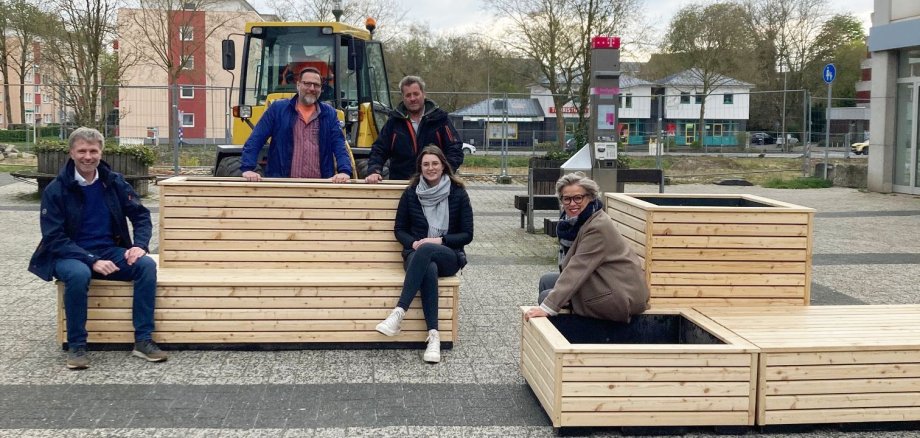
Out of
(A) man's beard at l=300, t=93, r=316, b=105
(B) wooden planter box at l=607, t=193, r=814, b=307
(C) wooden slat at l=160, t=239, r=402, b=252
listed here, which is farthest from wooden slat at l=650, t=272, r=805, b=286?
(A) man's beard at l=300, t=93, r=316, b=105

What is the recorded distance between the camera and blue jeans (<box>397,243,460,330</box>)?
244 inches

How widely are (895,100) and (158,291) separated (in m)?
18.5

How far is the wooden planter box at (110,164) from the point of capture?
1661cm

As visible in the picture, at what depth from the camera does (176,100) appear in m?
22.2

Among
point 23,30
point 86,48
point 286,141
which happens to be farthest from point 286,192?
point 23,30

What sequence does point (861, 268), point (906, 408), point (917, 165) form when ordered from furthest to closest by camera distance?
point (917, 165), point (861, 268), point (906, 408)

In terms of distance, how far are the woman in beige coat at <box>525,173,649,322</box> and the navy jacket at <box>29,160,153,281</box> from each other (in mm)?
2767

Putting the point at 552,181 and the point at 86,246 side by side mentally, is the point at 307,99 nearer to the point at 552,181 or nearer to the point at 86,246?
the point at 86,246

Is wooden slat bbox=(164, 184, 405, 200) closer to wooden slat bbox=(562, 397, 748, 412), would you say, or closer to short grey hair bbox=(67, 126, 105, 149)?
short grey hair bbox=(67, 126, 105, 149)

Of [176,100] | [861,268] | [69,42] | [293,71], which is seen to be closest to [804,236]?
[861,268]

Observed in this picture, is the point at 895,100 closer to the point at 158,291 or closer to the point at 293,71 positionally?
the point at 293,71

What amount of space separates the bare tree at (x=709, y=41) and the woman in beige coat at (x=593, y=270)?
47.7 metres

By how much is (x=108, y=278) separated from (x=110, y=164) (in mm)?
11443

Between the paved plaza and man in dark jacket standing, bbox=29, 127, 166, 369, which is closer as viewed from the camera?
the paved plaza
